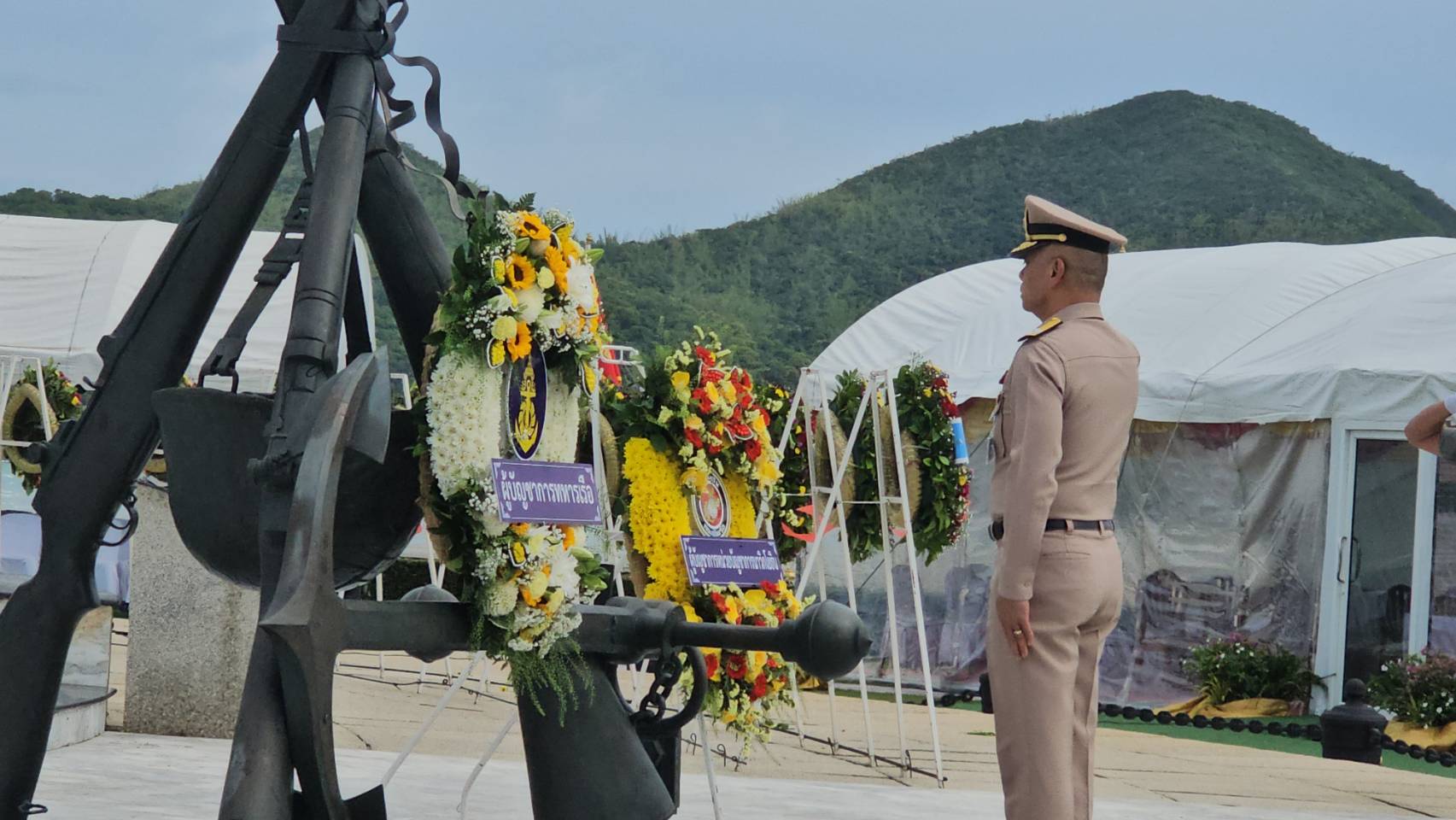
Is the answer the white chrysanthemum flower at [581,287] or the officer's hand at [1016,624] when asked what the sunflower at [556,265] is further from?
the officer's hand at [1016,624]

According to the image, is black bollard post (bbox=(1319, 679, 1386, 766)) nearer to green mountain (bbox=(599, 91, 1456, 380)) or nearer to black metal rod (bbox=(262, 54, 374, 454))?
black metal rod (bbox=(262, 54, 374, 454))

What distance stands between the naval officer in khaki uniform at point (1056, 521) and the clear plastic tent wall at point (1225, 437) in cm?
830

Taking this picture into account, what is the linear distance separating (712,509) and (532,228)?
290cm

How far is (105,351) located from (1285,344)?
37.6ft

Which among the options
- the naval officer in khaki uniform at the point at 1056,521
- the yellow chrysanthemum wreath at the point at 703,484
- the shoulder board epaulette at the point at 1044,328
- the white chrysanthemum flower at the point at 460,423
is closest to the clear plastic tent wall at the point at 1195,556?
the yellow chrysanthemum wreath at the point at 703,484

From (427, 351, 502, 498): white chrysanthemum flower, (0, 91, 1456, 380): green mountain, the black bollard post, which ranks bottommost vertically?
the black bollard post

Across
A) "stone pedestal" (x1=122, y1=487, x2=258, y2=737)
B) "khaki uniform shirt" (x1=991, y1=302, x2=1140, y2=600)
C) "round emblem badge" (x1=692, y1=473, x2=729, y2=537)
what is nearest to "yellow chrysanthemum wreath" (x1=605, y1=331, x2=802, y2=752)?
"round emblem badge" (x1=692, y1=473, x2=729, y2=537)

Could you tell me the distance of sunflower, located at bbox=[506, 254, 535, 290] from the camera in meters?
4.20

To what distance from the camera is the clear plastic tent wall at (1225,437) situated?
1299 centimetres

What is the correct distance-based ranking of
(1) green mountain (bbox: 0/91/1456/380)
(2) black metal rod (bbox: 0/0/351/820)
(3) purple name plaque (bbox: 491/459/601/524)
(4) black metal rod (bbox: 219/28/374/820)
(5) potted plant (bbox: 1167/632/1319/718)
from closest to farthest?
1. (4) black metal rod (bbox: 219/28/374/820)
2. (2) black metal rod (bbox: 0/0/351/820)
3. (3) purple name plaque (bbox: 491/459/601/524)
4. (5) potted plant (bbox: 1167/632/1319/718)
5. (1) green mountain (bbox: 0/91/1456/380)

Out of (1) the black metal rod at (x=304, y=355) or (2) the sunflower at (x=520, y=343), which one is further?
(2) the sunflower at (x=520, y=343)

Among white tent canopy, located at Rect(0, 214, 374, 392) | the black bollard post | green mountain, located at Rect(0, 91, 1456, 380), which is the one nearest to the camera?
the black bollard post

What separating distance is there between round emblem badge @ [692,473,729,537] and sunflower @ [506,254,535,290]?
278 cm

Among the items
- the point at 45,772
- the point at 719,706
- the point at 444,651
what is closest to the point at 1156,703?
the point at 719,706
